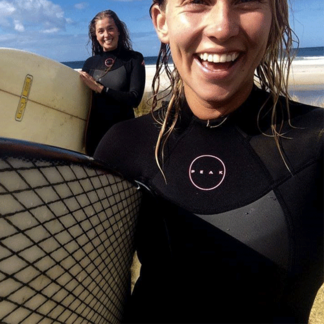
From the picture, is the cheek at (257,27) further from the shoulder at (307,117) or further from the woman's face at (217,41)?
the shoulder at (307,117)

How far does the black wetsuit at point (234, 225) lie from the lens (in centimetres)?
121

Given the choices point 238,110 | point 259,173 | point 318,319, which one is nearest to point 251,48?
point 238,110

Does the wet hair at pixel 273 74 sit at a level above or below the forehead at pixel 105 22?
below

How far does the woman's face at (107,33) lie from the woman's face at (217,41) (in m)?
2.91

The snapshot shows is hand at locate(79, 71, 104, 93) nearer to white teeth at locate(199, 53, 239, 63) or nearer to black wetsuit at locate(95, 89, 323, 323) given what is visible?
black wetsuit at locate(95, 89, 323, 323)

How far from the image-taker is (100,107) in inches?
148

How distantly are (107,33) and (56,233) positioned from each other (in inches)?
143

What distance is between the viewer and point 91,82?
3.79m

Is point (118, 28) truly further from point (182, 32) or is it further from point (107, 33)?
point (182, 32)

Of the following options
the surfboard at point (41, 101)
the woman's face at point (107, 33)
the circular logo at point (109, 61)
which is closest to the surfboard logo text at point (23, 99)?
the surfboard at point (41, 101)

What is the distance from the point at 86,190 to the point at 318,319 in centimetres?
196

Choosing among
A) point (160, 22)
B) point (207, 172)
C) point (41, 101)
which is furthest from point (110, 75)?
point (207, 172)

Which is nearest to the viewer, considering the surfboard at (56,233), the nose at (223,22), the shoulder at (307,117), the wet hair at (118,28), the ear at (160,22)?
the surfboard at (56,233)

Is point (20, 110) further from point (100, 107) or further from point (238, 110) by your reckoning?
point (238, 110)
